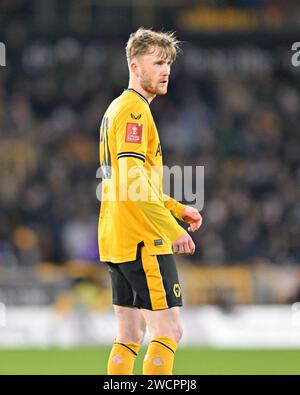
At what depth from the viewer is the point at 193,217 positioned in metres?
5.73

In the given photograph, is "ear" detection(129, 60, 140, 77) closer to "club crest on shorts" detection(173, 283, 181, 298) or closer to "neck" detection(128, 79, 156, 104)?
"neck" detection(128, 79, 156, 104)

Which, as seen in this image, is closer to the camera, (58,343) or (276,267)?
(58,343)

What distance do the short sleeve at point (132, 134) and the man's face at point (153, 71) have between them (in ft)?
0.65

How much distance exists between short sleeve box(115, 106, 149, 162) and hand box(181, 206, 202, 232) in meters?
0.47

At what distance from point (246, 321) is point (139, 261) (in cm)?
779

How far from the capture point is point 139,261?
5.59 metres

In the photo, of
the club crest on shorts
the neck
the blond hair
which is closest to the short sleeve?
the neck

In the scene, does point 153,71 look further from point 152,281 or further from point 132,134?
point 152,281

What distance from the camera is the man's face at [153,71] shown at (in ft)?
18.4

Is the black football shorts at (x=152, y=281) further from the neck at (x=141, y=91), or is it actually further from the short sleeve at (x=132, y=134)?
the neck at (x=141, y=91)

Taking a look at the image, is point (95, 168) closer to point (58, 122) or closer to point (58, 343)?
point (58, 122)

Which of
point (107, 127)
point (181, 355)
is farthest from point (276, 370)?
point (107, 127)

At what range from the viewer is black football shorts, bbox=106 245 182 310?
5520 millimetres

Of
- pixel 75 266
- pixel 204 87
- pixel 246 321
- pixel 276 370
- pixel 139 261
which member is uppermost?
pixel 204 87
